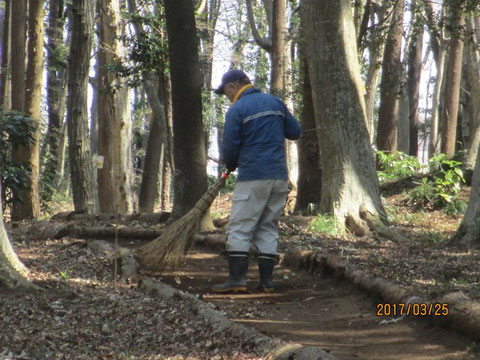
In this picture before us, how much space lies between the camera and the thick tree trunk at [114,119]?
17203 millimetres

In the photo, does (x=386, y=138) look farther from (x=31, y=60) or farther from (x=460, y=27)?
(x=31, y=60)

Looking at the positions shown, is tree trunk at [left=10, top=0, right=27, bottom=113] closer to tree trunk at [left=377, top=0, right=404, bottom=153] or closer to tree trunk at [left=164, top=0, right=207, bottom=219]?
tree trunk at [left=164, top=0, right=207, bottom=219]

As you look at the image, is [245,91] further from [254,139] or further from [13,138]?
[13,138]

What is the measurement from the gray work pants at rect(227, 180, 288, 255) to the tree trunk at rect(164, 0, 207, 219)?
354 cm

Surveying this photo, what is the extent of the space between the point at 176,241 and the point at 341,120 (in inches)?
147

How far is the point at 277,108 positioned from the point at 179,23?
3639mm

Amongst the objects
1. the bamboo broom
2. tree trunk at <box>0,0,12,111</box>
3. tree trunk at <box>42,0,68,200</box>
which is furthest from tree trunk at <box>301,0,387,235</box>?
tree trunk at <box>42,0,68,200</box>

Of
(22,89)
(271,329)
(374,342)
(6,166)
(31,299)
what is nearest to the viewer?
(374,342)

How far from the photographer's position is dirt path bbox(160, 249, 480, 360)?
4.54m

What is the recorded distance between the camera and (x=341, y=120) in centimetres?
1038

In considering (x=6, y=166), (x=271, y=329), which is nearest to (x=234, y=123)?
(x=271, y=329)

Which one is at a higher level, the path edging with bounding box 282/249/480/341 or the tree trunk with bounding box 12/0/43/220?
the tree trunk with bounding box 12/0/43/220

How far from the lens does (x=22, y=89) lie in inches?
675

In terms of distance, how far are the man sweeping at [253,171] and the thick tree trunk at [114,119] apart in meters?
9.87
